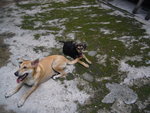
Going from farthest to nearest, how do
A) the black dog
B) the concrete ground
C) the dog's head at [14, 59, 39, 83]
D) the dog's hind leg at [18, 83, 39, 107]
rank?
the black dog, the concrete ground, the dog's hind leg at [18, 83, 39, 107], the dog's head at [14, 59, 39, 83]

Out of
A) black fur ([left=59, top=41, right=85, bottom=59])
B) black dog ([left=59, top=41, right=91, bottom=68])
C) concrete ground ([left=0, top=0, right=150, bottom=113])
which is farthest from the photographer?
black fur ([left=59, top=41, right=85, bottom=59])

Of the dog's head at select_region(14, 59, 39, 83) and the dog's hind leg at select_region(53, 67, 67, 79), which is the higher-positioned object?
the dog's head at select_region(14, 59, 39, 83)

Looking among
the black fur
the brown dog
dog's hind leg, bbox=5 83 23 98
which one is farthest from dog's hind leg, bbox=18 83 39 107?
the black fur

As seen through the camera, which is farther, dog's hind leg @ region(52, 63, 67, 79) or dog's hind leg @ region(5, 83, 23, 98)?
dog's hind leg @ region(52, 63, 67, 79)

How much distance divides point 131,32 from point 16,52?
4252mm

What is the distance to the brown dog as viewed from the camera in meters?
3.69

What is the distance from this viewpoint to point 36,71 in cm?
391

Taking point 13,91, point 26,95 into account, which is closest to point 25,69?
point 26,95

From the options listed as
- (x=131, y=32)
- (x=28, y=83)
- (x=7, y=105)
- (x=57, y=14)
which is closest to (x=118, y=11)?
(x=131, y=32)

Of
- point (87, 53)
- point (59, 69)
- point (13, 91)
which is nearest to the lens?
point (13, 91)

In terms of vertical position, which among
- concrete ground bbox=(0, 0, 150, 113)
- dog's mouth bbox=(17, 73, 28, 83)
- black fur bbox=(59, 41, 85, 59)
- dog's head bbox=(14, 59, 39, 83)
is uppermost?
dog's head bbox=(14, 59, 39, 83)

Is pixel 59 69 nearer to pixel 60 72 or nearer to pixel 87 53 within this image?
pixel 60 72

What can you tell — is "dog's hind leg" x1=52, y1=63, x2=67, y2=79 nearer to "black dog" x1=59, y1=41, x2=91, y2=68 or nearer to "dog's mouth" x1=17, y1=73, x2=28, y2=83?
"black dog" x1=59, y1=41, x2=91, y2=68

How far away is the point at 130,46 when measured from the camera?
588 cm
